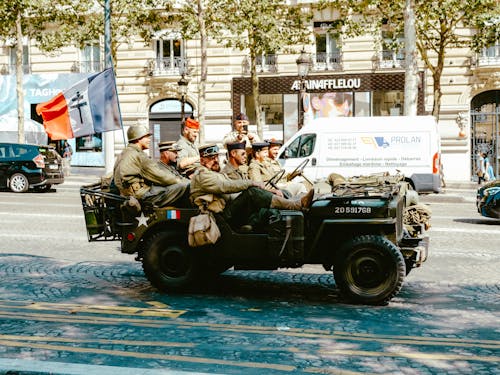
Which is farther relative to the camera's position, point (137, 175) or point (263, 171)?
point (263, 171)

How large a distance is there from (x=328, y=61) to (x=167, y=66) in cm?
741

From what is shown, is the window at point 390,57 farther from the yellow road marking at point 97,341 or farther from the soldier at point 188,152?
the yellow road marking at point 97,341

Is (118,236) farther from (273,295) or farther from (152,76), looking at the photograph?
(152,76)

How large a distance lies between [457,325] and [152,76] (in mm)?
28066

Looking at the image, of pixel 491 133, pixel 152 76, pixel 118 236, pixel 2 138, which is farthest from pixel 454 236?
pixel 2 138

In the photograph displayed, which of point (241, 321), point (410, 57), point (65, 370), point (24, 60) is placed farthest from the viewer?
point (24, 60)

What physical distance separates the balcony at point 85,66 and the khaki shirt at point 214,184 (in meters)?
27.9

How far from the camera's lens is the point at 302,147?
789 inches

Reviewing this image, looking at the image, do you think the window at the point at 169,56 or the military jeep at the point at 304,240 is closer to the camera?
the military jeep at the point at 304,240

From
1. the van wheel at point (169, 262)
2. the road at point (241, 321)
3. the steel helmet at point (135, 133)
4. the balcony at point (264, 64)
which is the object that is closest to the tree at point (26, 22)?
the balcony at point (264, 64)

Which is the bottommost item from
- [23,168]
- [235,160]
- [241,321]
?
[241,321]

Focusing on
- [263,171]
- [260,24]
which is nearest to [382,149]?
[260,24]

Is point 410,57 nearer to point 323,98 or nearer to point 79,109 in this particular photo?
point 323,98

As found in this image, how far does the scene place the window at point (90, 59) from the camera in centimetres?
3412
